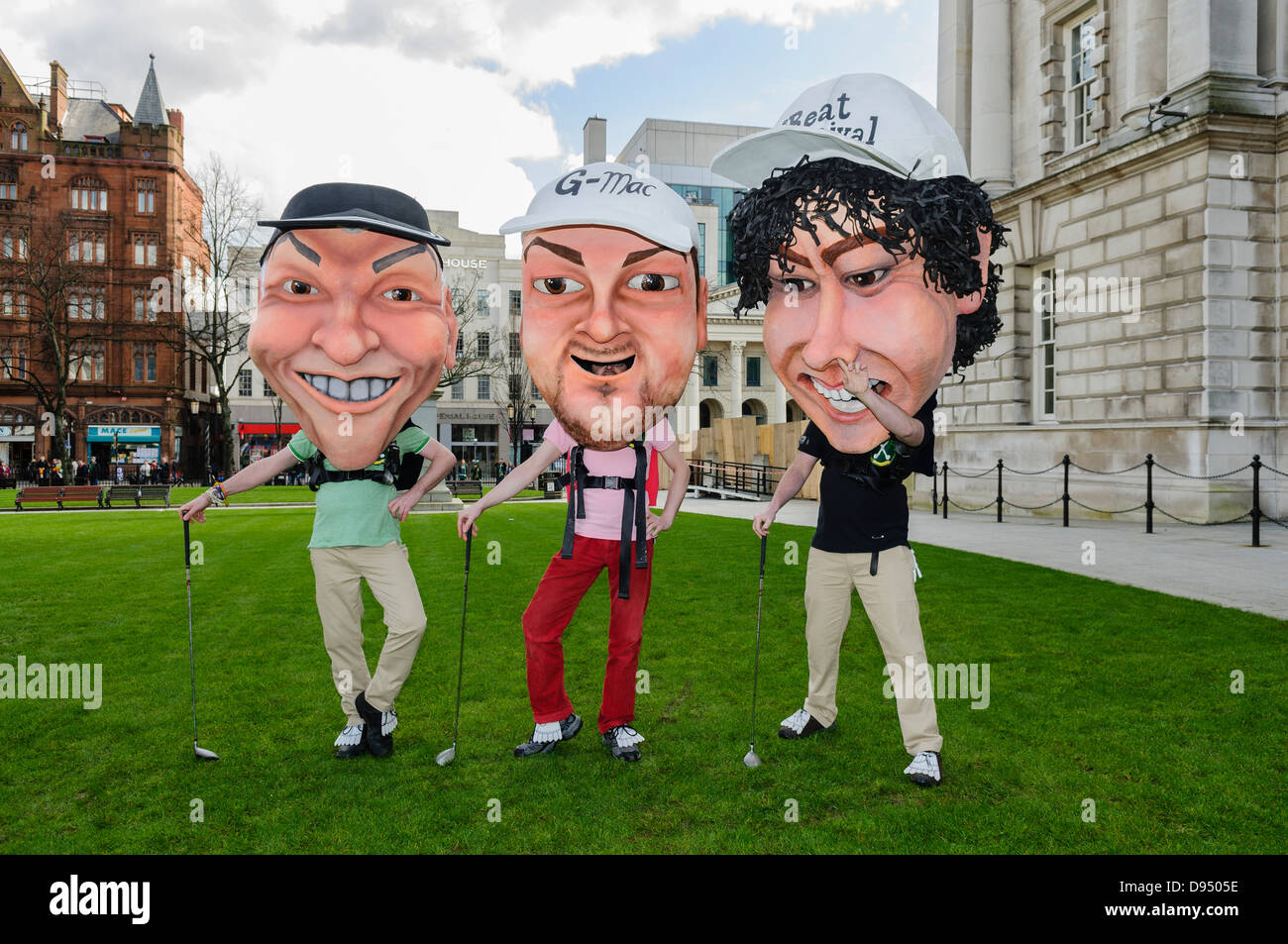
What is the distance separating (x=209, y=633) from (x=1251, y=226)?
16.7m

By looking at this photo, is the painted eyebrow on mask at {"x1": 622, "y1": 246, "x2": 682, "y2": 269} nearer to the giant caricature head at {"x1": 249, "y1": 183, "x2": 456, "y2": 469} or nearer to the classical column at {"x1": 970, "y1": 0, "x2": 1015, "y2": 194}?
the giant caricature head at {"x1": 249, "y1": 183, "x2": 456, "y2": 469}

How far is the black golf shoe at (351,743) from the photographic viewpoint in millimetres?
4004

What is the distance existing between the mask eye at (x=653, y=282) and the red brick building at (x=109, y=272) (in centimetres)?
4219

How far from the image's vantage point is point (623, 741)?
396 cm

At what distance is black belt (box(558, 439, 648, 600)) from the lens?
3.70m

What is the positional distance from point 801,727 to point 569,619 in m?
1.36

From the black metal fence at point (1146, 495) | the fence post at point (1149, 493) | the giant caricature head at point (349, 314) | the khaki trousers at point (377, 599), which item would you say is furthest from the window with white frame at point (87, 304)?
the giant caricature head at point (349, 314)

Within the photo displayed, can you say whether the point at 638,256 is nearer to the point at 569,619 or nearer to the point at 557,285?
the point at 557,285

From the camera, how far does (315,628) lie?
718 centimetres

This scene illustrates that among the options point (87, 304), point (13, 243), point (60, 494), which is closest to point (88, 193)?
point (13, 243)

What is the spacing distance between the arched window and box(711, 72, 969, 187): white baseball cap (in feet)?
159

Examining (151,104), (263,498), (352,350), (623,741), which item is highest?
(151,104)
